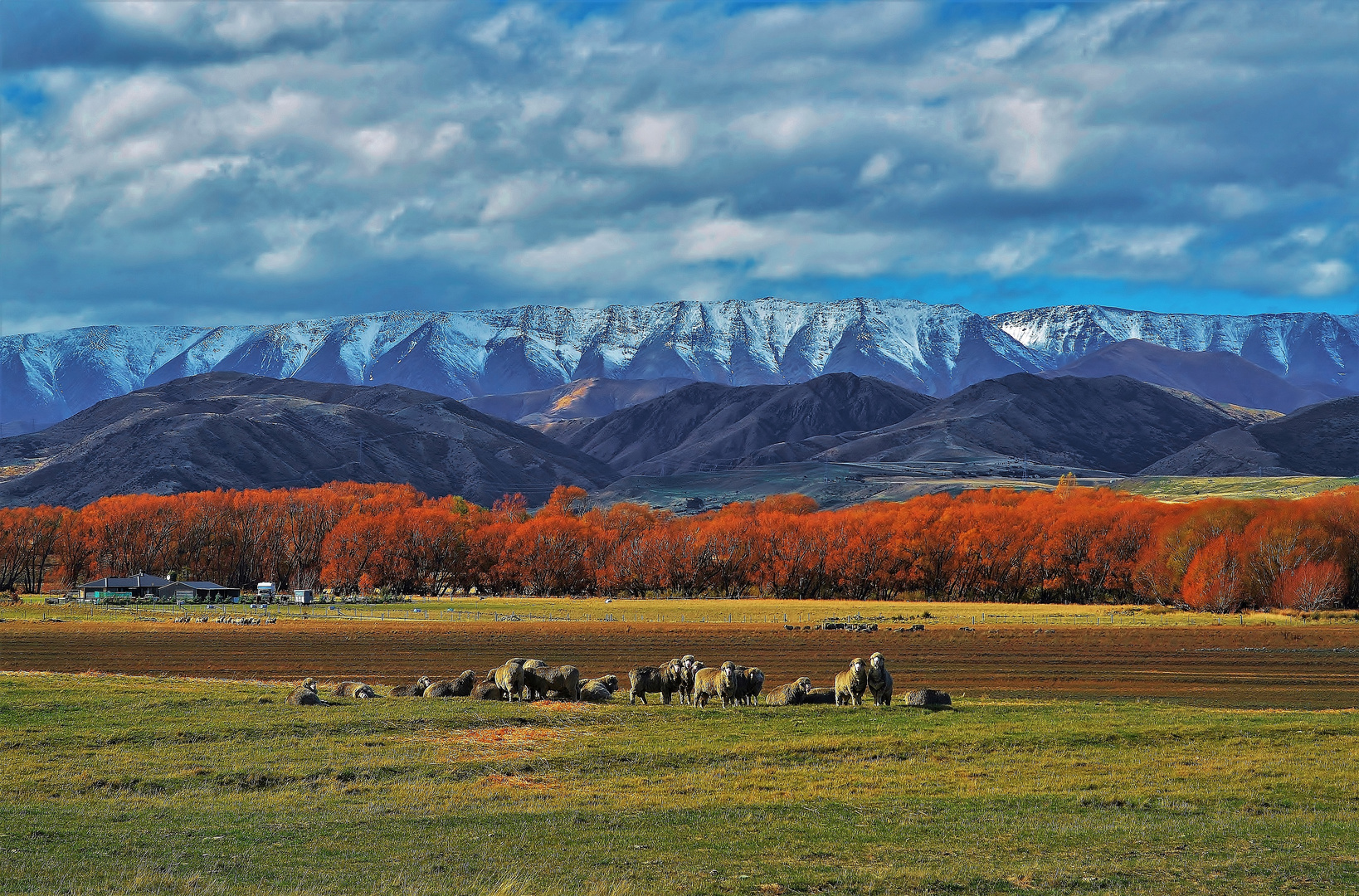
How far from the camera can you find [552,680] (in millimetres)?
35625

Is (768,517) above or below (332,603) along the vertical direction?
above

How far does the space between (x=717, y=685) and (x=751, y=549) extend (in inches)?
4499

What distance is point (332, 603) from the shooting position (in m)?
125

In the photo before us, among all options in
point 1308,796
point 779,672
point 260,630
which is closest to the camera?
point 1308,796

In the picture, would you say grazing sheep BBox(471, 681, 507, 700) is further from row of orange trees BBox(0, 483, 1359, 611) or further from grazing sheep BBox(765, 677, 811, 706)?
row of orange trees BBox(0, 483, 1359, 611)

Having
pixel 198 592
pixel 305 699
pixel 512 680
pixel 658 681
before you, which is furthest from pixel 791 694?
pixel 198 592

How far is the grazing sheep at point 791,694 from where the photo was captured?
35.2 m

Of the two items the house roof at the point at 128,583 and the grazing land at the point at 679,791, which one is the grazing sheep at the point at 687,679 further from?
the house roof at the point at 128,583

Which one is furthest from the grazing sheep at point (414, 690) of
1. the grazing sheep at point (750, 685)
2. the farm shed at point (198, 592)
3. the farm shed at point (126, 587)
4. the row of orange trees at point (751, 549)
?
the farm shed at point (126, 587)

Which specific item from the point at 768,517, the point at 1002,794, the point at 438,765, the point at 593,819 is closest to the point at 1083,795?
the point at 1002,794

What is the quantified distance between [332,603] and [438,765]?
105856mm

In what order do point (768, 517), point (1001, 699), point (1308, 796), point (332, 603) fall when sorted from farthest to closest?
point (768, 517) < point (332, 603) < point (1001, 699) < point (1308, 796)

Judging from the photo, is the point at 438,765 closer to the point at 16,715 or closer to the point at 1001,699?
the point at 16,715

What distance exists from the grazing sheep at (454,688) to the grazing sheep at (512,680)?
60.3 inches
